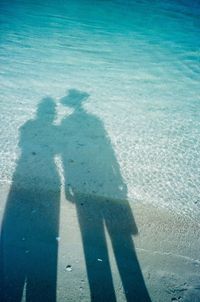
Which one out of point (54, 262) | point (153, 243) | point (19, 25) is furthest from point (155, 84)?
point (19, 25)

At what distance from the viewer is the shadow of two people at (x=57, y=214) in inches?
117

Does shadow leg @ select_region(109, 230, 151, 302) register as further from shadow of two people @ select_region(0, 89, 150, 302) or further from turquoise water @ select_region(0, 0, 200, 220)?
turquoise water @ select_region(0, 0, 200, 220)

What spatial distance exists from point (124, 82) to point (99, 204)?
15.9ft

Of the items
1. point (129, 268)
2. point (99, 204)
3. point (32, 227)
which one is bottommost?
point (129, 268)

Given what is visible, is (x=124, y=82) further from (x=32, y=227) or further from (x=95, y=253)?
(x=95, y=253)

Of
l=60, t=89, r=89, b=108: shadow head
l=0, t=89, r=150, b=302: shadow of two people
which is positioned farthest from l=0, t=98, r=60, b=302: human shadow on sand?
l=60, t=89, r=89, b=108: shadow head

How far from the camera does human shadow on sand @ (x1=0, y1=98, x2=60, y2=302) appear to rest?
291 centimetres

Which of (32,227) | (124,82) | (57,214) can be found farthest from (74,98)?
(32,227)

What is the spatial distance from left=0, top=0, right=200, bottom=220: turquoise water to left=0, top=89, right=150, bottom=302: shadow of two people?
28cm

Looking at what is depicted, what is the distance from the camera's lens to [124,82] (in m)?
7.68

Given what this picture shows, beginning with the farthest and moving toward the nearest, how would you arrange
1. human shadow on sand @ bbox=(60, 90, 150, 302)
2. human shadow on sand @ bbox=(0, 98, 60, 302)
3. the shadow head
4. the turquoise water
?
the shadow head < the turquoise water < human shadow on sand @ bbox=(60, 90, 150, 302) < human shadow on sand @ bbox=(0, 98, 60, 302)

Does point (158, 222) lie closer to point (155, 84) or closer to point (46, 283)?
point (46, 283)

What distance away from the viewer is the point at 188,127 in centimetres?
592

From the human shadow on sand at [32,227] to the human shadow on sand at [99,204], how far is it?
34cm
